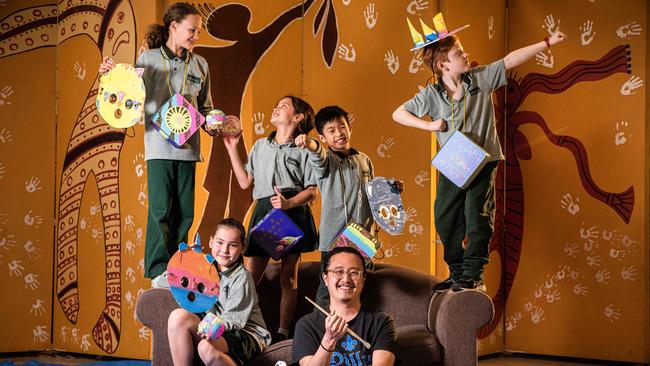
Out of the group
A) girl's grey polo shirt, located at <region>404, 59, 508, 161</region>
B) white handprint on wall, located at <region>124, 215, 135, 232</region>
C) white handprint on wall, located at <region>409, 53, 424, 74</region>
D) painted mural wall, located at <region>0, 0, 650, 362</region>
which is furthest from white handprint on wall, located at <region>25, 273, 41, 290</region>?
girl's grey polo shirt, located at <region>404, 59, 508, 161</region>

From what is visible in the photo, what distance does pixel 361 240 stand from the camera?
4.36 metres

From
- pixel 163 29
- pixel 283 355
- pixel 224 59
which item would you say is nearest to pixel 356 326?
pixel 283 355

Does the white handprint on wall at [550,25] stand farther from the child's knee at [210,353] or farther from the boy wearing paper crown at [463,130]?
the child's knee at [210,353]

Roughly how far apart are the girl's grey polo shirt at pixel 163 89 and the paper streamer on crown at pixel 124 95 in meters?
0.09

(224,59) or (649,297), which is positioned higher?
(224,59)

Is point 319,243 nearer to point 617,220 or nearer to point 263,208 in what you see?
point 263,208

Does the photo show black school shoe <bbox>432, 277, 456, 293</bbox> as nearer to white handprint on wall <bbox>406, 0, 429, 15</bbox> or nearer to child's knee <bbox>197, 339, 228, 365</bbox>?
child's knee <bbox>197, 339, 228, 365</bbox>

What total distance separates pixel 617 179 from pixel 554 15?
3.68 ft

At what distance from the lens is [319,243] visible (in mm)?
4605

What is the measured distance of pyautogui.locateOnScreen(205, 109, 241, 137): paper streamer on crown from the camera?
441 centimetres

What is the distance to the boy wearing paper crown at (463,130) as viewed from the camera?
4.32 meters

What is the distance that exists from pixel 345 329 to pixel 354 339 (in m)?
0.13

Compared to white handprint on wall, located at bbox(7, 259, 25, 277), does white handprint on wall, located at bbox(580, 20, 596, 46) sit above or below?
above

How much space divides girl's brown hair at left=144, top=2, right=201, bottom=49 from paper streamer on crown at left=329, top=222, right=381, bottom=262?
125cm
